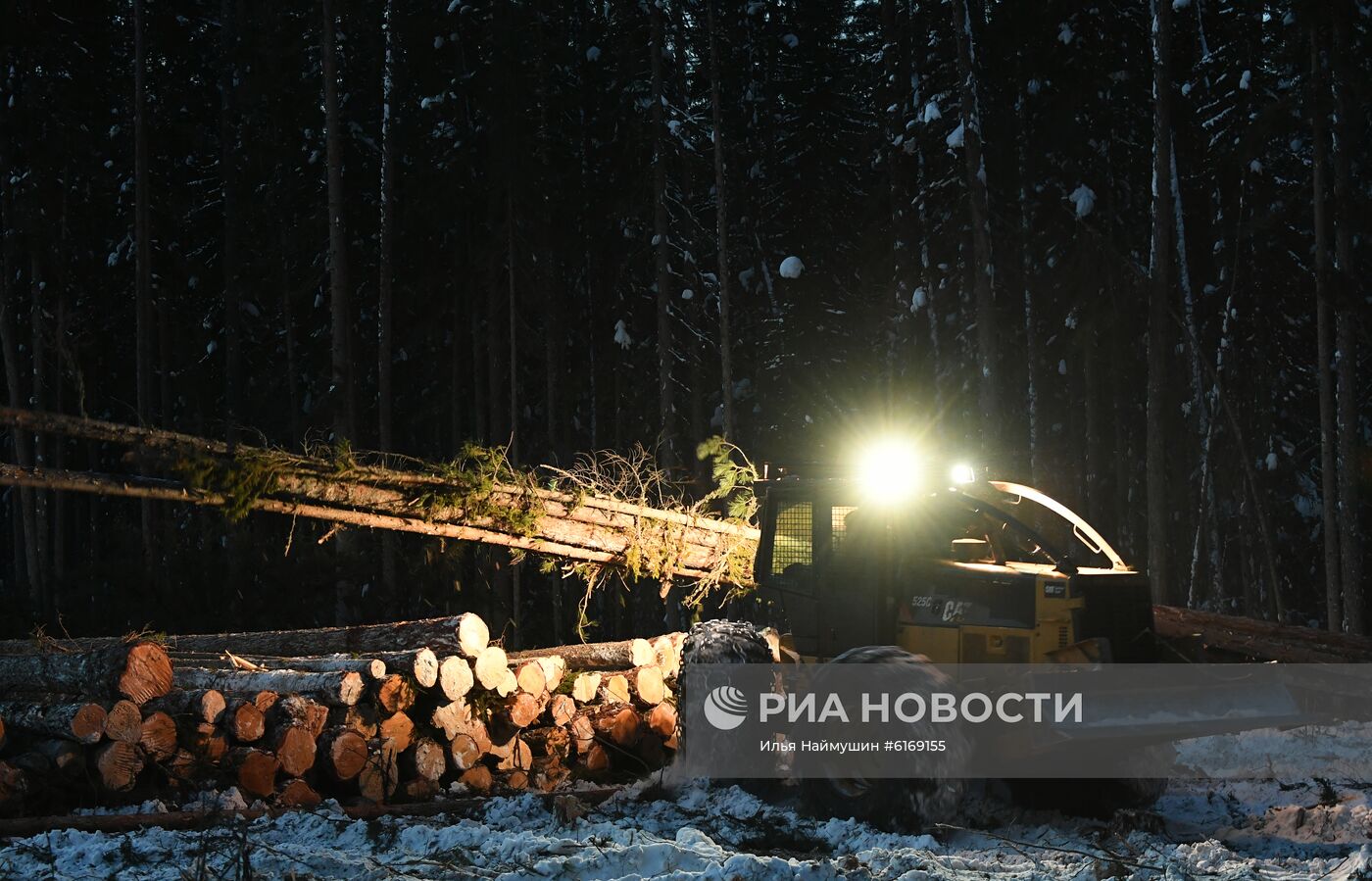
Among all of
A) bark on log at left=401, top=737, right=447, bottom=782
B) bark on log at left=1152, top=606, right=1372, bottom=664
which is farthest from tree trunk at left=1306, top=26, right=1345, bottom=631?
bark on log at left=401, top=737, right=447, bottom=782

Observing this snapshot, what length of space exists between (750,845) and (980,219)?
1596 cm

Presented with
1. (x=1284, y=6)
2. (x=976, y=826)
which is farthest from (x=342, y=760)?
(x=1284, y=6)

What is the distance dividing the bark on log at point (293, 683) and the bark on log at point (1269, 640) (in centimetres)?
623

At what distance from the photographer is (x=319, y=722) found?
923 cm

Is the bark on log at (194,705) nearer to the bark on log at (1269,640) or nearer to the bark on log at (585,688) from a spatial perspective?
the bark on log at (585,688)

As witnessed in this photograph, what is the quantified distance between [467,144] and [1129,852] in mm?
23396

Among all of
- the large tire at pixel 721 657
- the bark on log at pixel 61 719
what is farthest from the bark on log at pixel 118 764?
the large tire at pixel 721 657

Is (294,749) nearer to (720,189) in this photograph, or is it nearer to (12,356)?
(720,189)

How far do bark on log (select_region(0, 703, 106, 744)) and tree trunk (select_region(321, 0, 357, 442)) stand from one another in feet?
39.4

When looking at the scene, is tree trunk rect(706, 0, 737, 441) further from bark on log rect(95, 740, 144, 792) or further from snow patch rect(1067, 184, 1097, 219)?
bark on log rect(95, 740, 144, 792)

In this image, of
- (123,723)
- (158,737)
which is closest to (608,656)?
(158,737)

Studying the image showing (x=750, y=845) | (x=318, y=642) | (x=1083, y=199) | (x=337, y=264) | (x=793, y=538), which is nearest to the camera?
(x=750, y=845)

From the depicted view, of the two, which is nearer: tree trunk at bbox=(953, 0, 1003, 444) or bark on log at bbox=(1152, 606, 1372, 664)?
bark on log at bbox=(1152, 606, 1372, 664)

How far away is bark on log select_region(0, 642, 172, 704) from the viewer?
8.94m
